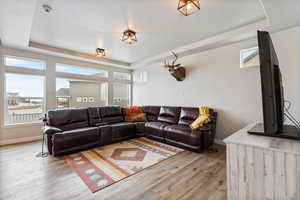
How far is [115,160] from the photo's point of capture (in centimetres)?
266

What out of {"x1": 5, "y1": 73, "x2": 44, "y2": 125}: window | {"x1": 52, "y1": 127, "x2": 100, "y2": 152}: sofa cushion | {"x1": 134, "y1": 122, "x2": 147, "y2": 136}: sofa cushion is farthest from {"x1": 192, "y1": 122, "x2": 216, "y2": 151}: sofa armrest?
{"x1": 5, "y1": 73, "x2": 44, "y2": 125}: window

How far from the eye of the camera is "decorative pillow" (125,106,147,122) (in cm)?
453

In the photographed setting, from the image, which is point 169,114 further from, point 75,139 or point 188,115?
point 75,139

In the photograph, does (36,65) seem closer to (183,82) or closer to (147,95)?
(147,95)

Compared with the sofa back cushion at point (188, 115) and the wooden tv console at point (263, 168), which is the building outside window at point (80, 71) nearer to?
the sofa back cushion at point (188, 115)

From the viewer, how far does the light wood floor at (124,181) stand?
1.71 m

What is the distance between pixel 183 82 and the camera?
4426 millimetres

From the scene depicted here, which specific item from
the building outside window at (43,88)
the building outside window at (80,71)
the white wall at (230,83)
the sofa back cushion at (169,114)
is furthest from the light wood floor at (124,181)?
the building outside window at (80,71)

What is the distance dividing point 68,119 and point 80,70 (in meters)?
2.09

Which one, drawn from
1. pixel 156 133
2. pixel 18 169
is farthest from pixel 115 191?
pixel 156 133

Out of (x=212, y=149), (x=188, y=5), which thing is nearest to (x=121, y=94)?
(x=212, y=149)

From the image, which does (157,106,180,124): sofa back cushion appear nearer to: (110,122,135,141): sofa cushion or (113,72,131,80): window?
(110,122,135,141): sofa cushion

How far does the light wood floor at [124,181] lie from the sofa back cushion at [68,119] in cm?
85

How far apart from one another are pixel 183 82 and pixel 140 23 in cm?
231
